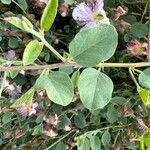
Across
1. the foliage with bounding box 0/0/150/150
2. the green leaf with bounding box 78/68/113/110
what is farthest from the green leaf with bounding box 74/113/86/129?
the green leaf with bounding box 78/68/113/110

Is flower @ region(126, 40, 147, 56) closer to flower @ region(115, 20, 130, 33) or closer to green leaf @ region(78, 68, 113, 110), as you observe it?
flower @ region(115, 20, 130, 33)

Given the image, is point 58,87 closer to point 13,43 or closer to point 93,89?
point 93,89

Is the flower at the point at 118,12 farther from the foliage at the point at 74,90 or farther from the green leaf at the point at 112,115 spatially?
the green leaf at the point at 112,115

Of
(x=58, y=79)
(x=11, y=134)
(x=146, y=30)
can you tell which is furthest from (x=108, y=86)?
(x=11, y=134)

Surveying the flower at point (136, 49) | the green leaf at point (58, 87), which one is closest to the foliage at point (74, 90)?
the flower at point (136, 49)

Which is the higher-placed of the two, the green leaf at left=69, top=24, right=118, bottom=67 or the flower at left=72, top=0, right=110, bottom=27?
the green leaf at left=69, top=24, right=118, bottom=67

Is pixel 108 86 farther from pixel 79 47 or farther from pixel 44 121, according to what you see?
pixel 44 121
